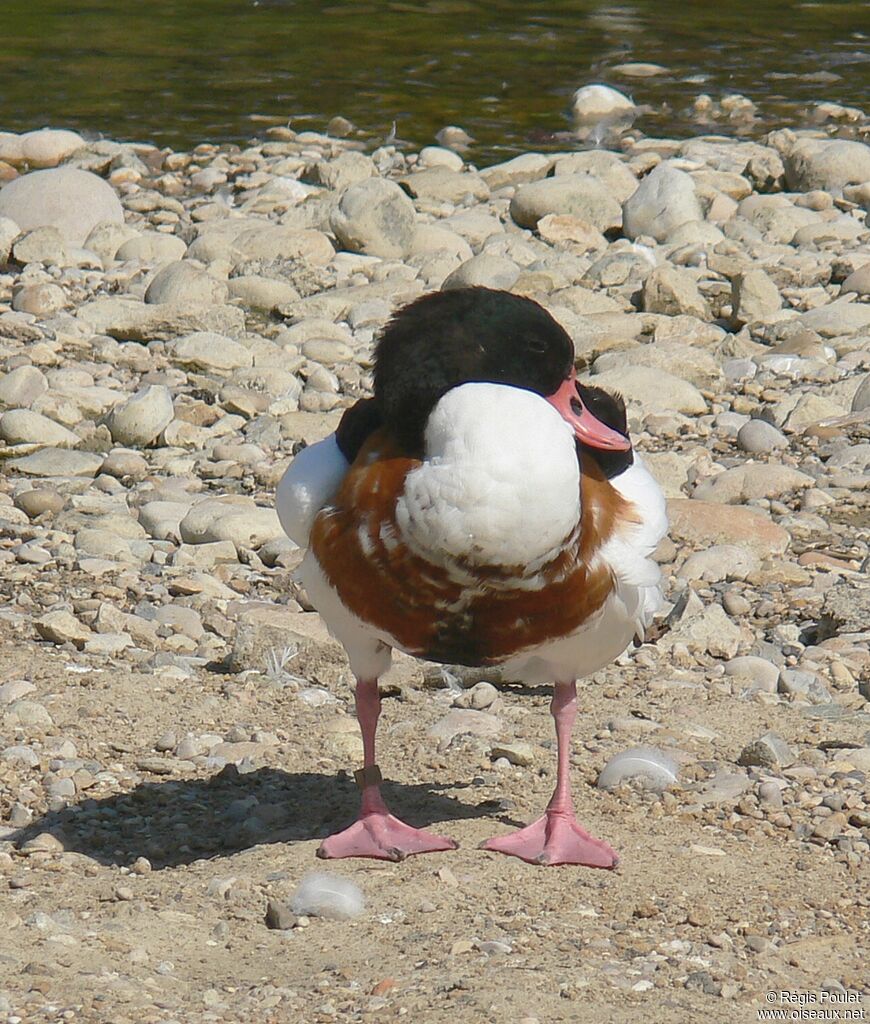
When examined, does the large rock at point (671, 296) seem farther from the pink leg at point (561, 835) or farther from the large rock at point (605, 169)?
the pink leg at point (561, 835)

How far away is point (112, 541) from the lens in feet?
23.0

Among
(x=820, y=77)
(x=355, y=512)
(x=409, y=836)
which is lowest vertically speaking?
(x=820, y=77)

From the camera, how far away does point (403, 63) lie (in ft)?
64.0

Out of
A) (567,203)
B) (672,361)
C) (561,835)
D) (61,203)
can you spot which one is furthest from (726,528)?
(61,203)

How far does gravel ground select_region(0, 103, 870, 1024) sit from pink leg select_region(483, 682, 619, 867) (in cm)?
6

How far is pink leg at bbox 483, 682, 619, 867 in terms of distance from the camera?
467 centimetres

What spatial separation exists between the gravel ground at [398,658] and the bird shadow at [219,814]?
1 centimetres

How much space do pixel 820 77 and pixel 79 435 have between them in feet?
41.7

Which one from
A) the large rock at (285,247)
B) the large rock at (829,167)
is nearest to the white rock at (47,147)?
the large rock at (285,247)

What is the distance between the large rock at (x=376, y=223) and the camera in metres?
11.5

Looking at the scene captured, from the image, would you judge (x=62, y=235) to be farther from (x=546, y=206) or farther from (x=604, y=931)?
(x=604, y=931)

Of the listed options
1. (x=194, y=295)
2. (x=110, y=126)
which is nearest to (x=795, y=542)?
(x=194, y=295)

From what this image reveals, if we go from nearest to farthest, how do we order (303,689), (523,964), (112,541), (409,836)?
(523,964), (409,836), (303,689), (112,541)

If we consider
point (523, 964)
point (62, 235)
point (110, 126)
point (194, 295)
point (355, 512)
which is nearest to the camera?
point (523, 964)
